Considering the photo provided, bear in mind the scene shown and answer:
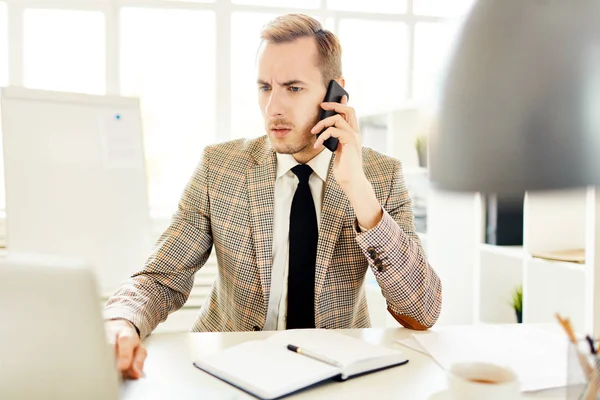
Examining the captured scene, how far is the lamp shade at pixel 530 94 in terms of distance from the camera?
35 cm

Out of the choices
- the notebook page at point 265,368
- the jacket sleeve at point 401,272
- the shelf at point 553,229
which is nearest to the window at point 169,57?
the shelf at point 553,229

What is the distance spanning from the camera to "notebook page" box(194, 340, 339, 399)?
2.73 ft

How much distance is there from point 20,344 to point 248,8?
315 cm

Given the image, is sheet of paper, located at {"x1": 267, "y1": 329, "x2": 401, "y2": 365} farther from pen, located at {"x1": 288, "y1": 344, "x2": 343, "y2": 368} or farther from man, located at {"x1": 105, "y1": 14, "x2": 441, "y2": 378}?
man, located at {"x1": 105, "y1": 14, "x2": 441, "y2": 378}

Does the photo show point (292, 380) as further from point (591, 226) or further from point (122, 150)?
point (122, 150)

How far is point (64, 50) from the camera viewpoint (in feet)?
10.6

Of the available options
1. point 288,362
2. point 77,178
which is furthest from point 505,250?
point 77,178

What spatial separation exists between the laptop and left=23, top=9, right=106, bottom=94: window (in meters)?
2.96

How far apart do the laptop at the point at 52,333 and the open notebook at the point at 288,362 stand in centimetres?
33

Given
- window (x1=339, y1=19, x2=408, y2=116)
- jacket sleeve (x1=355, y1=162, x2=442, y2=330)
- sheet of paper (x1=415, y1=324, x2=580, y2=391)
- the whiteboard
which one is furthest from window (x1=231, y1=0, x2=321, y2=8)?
sheet of paper (x1=415, y1=324, x2=580, y2=391)

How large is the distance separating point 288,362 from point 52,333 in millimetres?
470

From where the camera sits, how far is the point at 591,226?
1.72m

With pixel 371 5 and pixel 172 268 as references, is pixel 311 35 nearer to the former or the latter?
pixel 172 268

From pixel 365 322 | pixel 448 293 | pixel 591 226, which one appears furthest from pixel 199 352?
pixel 448 293
